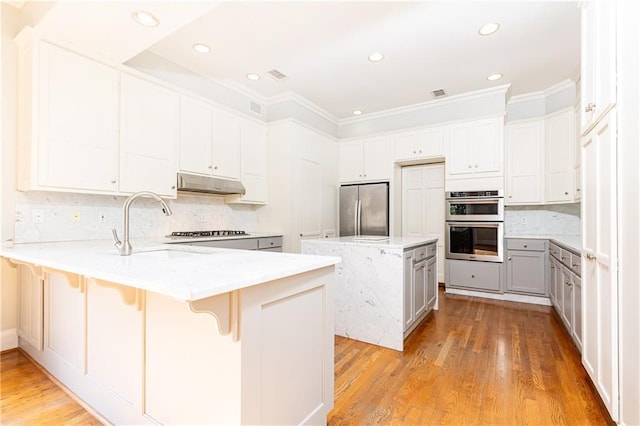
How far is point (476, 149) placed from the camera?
163 inches

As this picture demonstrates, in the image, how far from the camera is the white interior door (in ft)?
16.2

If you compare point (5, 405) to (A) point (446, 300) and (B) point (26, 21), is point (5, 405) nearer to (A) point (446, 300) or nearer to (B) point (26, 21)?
(B) point (26, 21)

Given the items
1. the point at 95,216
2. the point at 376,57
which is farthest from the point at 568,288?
the point at 95,216

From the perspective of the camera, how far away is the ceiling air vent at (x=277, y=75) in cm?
355

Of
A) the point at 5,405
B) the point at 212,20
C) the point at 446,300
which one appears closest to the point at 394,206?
the point at 446,300

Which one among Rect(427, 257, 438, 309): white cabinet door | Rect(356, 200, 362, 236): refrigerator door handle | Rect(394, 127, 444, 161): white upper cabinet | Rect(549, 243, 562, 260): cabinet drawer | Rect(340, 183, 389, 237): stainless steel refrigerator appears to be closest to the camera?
Rect(549, 243, 562, 260): cabinet drawer

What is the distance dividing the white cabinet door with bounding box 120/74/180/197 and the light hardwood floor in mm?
1640

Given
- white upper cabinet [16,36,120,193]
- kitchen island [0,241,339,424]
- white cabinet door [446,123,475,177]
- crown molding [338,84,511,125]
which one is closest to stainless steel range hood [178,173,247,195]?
white upper cabinet [16,36,120,193]

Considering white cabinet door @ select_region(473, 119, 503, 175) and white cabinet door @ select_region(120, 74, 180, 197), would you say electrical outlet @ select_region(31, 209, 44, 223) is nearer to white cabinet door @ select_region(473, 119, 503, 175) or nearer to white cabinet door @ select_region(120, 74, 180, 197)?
white cabinet door @ select_region(120, 74, 180, 197)

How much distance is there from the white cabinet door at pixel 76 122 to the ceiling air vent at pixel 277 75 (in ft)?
5.11

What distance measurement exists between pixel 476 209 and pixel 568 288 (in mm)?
1659

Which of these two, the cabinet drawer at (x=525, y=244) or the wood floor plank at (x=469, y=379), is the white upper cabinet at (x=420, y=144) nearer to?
the cabinet drawer at (x=525, y=244)

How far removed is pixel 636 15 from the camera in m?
1.26

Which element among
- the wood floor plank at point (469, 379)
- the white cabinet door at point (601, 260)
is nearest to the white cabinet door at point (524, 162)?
the wood floor plank at point (469, 379)
